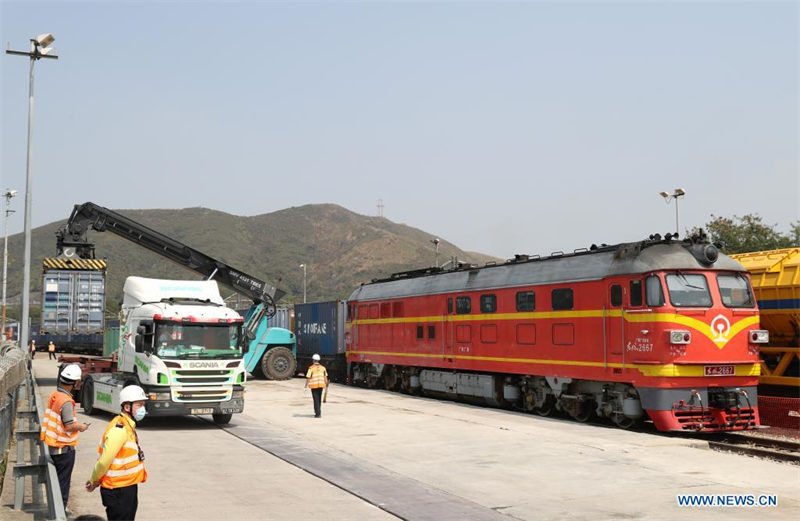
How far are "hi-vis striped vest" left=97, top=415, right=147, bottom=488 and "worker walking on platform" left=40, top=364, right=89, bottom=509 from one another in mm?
2193

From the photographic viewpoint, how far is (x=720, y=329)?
17688 millimetres

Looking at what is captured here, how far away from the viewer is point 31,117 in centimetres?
2950

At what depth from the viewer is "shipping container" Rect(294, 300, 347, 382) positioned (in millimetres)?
36688

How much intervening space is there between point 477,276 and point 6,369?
14169 millimetres

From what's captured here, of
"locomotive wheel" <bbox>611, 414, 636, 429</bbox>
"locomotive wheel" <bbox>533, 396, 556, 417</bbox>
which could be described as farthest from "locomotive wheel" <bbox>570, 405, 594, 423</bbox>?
"locomotive wheel" <bbox>533, 396, 556, 417</bbox>

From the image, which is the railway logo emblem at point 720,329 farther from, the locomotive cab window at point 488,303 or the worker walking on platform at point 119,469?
the worker walking on platform at point 119,469

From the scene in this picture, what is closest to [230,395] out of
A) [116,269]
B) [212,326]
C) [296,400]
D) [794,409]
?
[212,326]

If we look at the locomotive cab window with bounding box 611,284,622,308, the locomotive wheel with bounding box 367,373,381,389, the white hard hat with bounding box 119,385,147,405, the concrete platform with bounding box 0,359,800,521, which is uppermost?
the locomotive cab window with bounding box 611,284,622,308

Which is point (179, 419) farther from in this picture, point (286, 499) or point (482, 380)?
point (286, 499)

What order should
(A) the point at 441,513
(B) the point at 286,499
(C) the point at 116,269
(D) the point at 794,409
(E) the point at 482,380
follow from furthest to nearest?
(C) the point at 116,269 < (E) the point at 482,380 < (D) the point at 794,409 < (B) the point at 286,499 < (A) the point at 441,513

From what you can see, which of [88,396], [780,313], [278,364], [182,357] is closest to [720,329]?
[780,313]

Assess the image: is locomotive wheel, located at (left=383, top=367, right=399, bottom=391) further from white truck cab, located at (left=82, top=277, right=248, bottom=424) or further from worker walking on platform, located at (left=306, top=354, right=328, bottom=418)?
white truck cab, located at (left=82, top=277, right=248, bottom=424)

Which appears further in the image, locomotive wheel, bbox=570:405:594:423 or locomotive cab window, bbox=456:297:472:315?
locomotive cab window, bbox=456:297:472:315

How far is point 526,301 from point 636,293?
14.5ft
